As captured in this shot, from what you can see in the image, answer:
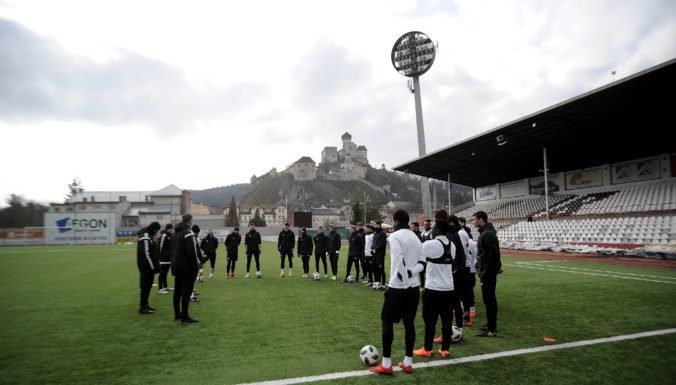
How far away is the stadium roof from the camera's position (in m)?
20.7

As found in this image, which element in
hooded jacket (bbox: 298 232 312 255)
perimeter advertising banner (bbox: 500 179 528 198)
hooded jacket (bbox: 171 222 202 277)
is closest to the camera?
hooded jacket (bbox: 171 222 202 277)

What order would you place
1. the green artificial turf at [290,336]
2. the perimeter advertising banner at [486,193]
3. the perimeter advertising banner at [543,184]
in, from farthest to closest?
the perimeter advertising banner at [486,193], the perimeter advertising banner at [543,184], the green artificial turf at [290,336]

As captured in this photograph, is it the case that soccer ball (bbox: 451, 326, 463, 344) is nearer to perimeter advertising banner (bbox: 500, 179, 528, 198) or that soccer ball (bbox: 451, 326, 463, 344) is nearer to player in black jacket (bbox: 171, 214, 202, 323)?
player in black jacket (bbox: 171, 214, 202, 323)

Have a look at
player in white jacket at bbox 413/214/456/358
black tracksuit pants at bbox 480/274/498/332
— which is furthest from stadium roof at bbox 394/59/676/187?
player in white jacket at bbox 413/214/456/358

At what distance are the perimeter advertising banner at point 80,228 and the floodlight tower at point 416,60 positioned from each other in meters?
43.7

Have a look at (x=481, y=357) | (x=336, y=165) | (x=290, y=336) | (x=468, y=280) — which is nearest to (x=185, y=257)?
(x=290, y=336)

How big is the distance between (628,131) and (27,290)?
1454 inches

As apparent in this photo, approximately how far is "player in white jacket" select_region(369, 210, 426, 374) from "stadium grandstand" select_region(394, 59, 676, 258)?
19715mm

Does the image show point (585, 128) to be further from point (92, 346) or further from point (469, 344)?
point (92, 346)

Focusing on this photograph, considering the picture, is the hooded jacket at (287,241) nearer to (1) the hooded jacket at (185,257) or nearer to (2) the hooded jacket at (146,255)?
(2) the hooded jacket at (146,255)

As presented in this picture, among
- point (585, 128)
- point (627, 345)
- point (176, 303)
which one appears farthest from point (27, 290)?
point (585, 128)

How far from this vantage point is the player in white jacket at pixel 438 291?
4906 millimetres

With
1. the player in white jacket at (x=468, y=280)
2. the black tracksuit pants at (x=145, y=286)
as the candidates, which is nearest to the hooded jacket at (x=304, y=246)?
the black tracksuit pants at (x=145, y=286)

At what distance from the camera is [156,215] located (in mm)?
80812
